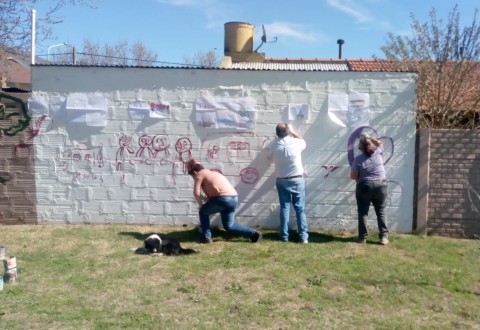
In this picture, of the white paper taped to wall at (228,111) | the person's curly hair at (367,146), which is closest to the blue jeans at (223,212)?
the white paper taped to wall at (228,111)

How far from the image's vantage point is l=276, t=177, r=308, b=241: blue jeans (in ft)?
24.9

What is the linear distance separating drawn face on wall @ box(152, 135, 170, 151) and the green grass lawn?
53.8 inches

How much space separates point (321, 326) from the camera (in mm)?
4750

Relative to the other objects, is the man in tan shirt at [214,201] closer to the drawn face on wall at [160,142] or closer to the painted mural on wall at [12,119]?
the drawn face on wall at [160,142]

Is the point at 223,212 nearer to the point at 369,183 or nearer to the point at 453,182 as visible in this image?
the point at 369,183

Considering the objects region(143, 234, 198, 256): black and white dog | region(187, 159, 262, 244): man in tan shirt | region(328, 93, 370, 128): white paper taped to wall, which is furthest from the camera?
region(328, 93, 370, 128): white paper taped to wall

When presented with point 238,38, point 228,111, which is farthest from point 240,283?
point 238,38

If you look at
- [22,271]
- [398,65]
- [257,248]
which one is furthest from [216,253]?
[398,65]

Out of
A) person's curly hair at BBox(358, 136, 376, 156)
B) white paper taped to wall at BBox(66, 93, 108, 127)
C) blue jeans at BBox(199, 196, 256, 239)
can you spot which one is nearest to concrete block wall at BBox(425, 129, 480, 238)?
person's curly hair at BBox(358, 136, 376, 156)

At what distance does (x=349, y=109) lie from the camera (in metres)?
8.05

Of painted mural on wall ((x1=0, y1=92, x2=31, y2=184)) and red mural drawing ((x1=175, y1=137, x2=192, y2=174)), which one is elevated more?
painted mural on wall ((x1=0, y1=92, x2=31, y2=184))

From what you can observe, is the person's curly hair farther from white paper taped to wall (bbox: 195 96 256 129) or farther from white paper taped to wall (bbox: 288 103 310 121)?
white paper taped to wall (bbox: 195 96 256 129)

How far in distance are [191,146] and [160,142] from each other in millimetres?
501

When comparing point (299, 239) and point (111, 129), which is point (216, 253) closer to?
point (299, 239)
